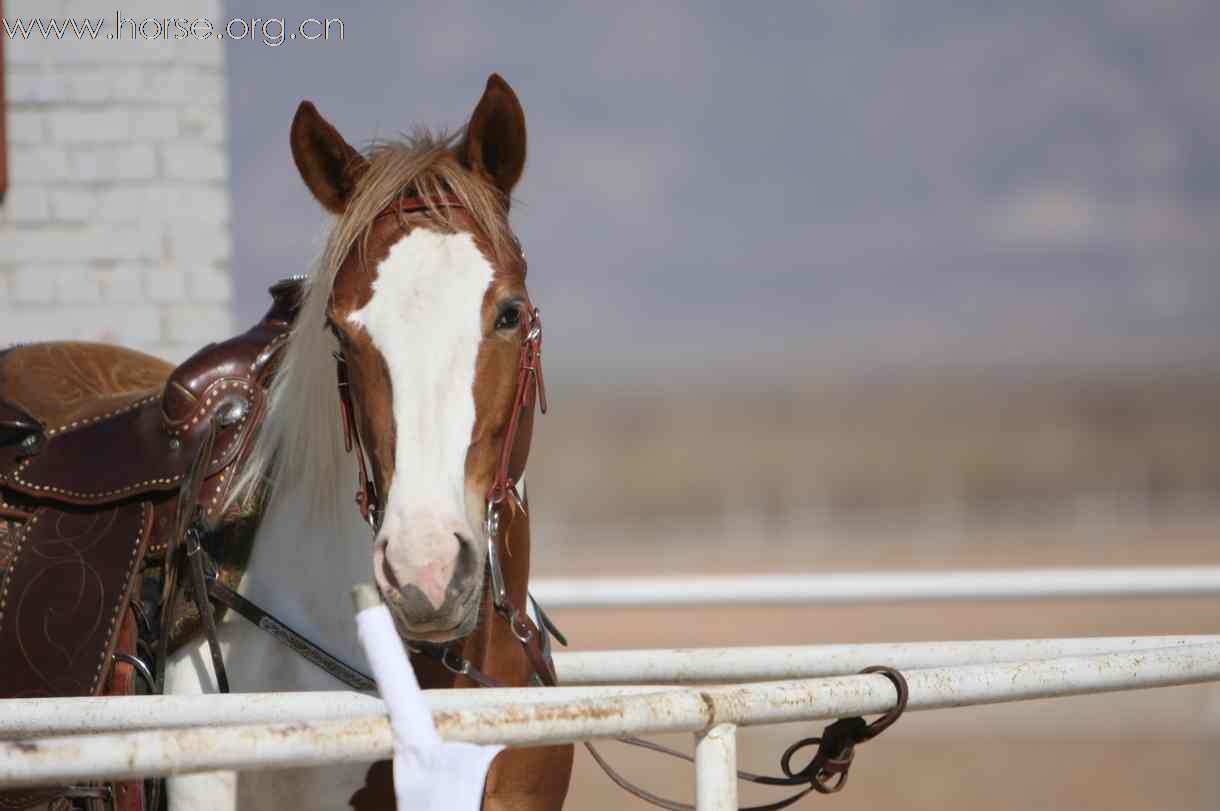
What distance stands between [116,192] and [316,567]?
2.96 metres

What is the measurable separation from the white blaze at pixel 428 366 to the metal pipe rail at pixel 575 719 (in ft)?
0.76

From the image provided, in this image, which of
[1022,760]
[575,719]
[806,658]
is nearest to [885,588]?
[806,658]

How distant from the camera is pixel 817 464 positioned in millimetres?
50688

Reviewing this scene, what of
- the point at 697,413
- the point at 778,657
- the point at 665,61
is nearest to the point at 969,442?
the point at 697,413

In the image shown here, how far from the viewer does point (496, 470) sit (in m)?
1.91

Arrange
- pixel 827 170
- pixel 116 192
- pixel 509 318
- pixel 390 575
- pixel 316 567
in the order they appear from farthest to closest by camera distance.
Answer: pixel 827 170 < pixel 116 192 < pixel 316 567 < pixel 509 318 < pixel 390 575

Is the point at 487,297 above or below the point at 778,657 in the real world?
above

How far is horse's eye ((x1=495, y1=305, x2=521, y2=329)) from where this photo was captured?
1924 mm

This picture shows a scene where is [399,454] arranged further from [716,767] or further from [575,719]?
[716,767]

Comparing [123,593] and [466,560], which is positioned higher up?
[466,560]

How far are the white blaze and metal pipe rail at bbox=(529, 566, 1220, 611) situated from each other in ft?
5.87

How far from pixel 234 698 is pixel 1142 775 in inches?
281

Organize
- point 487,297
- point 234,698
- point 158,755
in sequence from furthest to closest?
point 487,297 < point 234,698 < point 158,755

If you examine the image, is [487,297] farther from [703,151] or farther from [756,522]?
[703,151]
